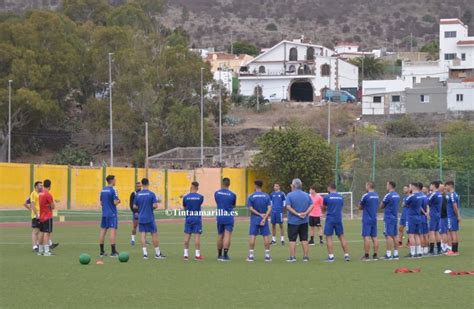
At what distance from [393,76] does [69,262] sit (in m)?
109

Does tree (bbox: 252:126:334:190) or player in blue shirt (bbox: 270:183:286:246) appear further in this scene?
tree (bbox: 252:126:334:190)

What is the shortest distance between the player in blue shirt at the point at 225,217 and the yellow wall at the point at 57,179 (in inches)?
1159

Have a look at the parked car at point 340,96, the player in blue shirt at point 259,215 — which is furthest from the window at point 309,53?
the player in blue shirt at point 259,215

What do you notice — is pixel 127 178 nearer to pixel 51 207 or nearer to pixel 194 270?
pixel 51 207

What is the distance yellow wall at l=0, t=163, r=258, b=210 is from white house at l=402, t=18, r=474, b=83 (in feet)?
183

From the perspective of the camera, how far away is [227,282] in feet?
64.4

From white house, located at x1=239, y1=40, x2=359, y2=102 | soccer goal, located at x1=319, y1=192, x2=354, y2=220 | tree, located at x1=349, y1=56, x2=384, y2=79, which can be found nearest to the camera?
soccer goal, located at x1=319, y1=192, x2=354, y2=220

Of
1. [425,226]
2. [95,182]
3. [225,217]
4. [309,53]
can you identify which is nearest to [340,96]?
[309,53]

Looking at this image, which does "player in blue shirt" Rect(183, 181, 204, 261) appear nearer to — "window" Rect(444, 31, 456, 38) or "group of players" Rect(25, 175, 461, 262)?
"group of players" Rect(25, 175, 461, 262)

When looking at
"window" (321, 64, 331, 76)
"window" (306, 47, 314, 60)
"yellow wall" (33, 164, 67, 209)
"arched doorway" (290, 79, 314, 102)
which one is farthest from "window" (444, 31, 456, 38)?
"yellow wall" (33, 164, 67, 209)

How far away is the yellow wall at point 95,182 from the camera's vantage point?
171ft

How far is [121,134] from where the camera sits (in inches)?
3406

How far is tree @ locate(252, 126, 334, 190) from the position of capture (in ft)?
207

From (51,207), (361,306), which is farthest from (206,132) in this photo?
(361,306)
